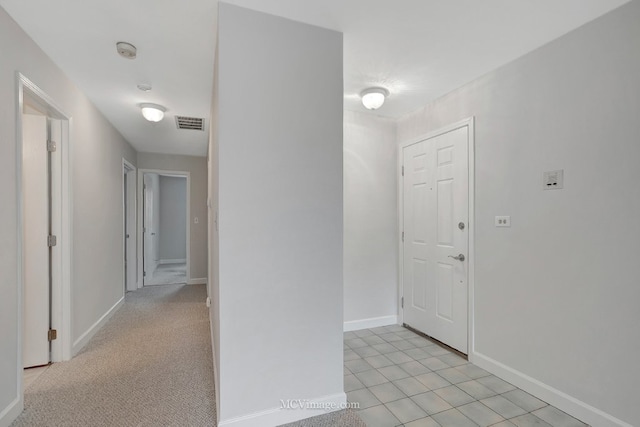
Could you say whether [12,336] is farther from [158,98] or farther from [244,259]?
[158,98]

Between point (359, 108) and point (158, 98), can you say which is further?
point (359, 108)

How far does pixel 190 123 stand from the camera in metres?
3.66

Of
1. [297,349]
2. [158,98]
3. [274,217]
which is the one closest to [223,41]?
[274,217]

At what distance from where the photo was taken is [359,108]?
3.20 metres

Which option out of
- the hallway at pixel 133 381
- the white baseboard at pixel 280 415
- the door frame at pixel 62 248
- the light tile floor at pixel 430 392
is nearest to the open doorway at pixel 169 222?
the hallway at pixel 133 381

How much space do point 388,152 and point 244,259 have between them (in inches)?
91.8

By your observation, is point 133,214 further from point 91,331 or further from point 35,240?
point 35,240

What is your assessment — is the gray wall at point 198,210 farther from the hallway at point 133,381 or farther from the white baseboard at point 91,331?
the hallway at point 133,381

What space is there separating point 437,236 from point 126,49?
2957 mm

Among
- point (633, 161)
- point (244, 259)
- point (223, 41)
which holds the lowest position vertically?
point (244, 259)

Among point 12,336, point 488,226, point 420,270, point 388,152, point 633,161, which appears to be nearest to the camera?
point 633,161

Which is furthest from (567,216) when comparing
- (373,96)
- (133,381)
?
(133,381)

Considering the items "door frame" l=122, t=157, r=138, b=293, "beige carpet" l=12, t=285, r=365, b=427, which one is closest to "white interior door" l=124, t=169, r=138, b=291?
"door frame" l=122, t=157, r=138, b=293

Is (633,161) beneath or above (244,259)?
above
